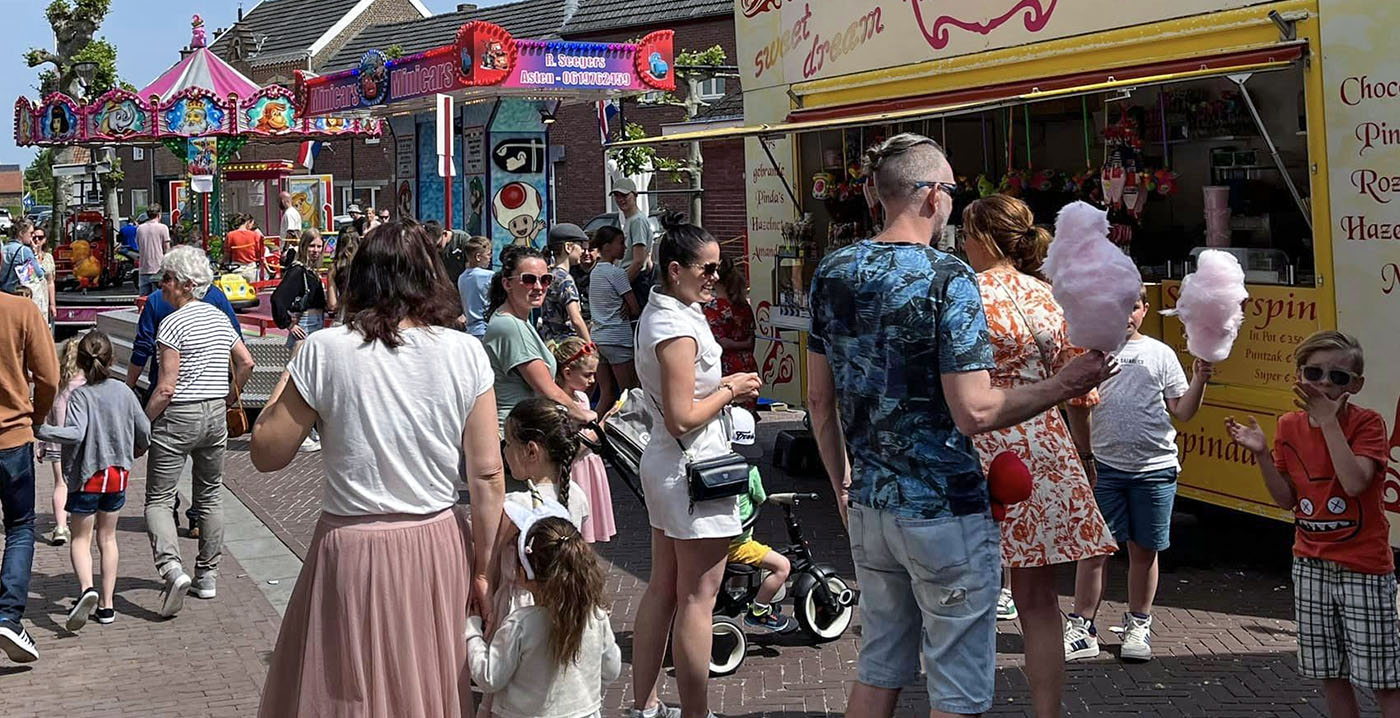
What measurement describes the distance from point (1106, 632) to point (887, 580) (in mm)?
2992

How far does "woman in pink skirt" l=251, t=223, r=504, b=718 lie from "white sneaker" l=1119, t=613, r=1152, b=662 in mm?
3146

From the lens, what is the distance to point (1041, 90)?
819 centimetres

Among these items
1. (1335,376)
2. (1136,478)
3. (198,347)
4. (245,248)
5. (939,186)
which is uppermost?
(245,248)

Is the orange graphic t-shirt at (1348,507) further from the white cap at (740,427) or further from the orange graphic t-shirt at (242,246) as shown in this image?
the orange graphic t-shirt at (242,246)

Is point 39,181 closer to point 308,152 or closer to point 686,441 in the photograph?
point 308,152

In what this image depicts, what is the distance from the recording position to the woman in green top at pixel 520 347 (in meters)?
5.93

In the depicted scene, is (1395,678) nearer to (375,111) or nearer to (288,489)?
(288,489)

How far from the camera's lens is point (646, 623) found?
16.7ft

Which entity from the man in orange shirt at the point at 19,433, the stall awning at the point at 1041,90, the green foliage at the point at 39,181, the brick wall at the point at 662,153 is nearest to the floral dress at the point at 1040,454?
the stall awning at the point at 1041,90

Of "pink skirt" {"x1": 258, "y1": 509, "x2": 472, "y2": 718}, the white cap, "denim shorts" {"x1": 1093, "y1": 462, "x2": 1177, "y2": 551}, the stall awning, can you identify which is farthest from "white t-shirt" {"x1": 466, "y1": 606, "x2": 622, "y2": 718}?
the stall awning

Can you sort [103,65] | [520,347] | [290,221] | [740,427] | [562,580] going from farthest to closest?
[103,65], [290,221], [520,347], [740,427], [562,580]

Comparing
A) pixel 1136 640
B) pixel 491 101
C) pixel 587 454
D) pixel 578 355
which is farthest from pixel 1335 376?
pixel 491 101

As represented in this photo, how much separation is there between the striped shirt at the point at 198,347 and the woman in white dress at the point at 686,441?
319 cm

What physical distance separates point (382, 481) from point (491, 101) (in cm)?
1901
